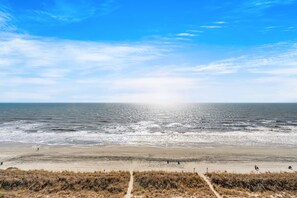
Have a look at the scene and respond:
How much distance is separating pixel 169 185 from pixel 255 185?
891cm

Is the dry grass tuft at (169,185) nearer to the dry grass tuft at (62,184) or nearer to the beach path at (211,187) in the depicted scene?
the beach path at (211,187)

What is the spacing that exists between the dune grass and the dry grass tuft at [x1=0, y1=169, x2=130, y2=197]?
10.0m

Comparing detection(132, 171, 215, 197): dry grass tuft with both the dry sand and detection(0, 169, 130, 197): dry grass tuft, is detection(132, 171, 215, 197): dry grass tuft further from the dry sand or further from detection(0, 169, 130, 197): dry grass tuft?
the dry sand

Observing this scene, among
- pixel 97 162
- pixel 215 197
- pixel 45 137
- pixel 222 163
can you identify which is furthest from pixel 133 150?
pixel 45 137

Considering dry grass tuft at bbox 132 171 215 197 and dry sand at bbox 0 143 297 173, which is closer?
dry grass tuft at bbox 132 171 215 197

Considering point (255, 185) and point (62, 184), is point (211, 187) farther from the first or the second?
point (62, 184)

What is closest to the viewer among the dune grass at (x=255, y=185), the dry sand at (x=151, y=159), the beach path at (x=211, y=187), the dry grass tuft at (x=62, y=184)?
the beach path at (x=211, y=187)

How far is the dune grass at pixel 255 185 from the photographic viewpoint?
771 inches

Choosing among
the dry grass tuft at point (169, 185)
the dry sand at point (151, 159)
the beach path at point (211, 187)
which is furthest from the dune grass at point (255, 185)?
the dry sand at point (151, 159)

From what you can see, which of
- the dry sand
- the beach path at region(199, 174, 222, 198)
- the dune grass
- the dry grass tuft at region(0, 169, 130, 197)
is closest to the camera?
the beach path at region(199, 174, 222, 198)

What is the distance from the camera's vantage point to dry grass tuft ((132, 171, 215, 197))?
63.7 feet

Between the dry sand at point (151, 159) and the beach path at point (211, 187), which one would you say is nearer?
the beach path at point (211, 187)

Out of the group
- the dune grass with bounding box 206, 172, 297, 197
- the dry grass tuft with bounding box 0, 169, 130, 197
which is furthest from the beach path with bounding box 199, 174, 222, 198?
the dry grass tuft with bounding box 0, 169, 130, 197

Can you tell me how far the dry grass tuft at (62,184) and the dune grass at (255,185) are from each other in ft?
32.8
